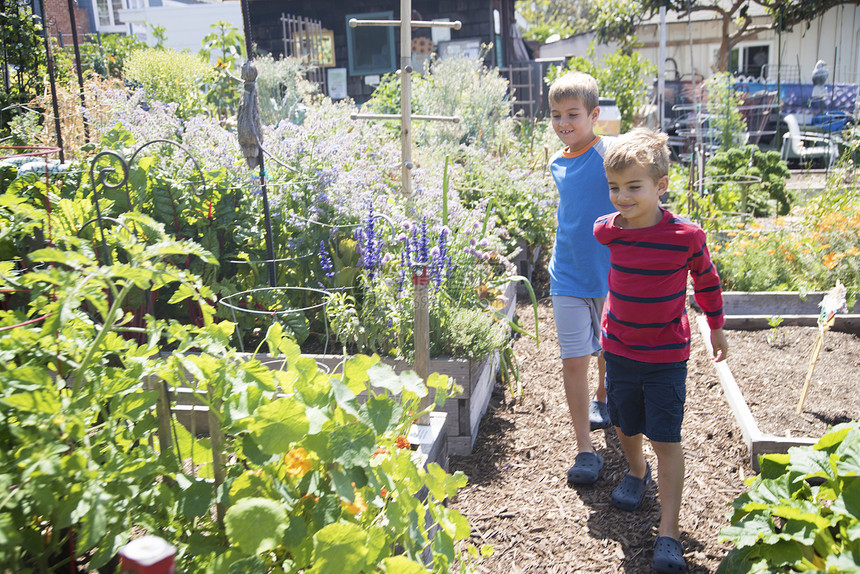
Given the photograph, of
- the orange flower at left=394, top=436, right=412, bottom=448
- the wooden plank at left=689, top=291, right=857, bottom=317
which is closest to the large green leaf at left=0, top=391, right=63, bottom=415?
the orange flower at left=394, top=436, right=412, bottom=448

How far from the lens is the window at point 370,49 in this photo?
556 inches

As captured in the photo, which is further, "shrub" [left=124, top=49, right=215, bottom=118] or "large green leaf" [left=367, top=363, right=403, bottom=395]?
"shrub" [left=124, top=49, right=215, bottom=118]

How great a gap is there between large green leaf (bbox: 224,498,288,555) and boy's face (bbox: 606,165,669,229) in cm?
150

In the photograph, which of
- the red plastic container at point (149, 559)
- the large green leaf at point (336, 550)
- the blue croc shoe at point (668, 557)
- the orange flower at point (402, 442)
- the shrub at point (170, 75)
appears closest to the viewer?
the red plastic container at point (149, 559)

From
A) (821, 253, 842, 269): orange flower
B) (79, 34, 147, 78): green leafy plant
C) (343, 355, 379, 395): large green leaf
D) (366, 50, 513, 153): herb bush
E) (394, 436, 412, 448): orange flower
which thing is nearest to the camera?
(343, 355, 379, 395): large green leaf

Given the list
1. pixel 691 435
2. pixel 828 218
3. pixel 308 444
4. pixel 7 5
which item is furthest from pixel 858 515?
pixel 7 5

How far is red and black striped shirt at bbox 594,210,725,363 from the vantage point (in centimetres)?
209

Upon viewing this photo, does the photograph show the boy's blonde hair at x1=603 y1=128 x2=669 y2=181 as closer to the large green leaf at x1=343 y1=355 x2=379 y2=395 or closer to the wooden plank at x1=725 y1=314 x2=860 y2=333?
the large green leaf at x1=343 y1=355 x2=379 y2=395

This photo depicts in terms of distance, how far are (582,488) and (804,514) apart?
1.15 meters

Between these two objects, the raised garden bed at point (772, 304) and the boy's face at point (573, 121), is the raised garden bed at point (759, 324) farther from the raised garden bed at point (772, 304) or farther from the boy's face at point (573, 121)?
the boy's face at point (573, 121)

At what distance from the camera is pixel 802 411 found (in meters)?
2.88

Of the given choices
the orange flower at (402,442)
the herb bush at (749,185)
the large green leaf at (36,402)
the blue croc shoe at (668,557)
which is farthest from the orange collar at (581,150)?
the herb bush at (749,185)

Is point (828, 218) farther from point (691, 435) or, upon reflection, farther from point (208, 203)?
point (208, 203)

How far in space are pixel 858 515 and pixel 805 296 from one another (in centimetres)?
317
